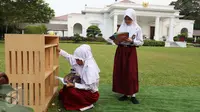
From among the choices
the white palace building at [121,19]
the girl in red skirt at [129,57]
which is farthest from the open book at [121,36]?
the white palace building at [121,19]

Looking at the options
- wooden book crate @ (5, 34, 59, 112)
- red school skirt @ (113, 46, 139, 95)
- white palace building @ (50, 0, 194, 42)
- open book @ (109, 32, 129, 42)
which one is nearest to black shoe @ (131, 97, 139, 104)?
red school skirt @ (113, 46, 139, 95)

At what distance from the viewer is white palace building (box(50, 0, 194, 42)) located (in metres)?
25.6

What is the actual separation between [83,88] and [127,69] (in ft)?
2.46

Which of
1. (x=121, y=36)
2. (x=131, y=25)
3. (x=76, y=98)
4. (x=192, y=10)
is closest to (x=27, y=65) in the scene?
(x=76, y=98)

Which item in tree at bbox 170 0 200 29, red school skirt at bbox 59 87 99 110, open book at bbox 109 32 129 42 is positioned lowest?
red school skirt at bbox 59 87 99 110

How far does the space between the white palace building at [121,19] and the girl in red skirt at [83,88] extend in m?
22.8

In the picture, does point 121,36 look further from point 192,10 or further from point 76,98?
point 192,10

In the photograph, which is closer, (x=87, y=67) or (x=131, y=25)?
(x=87, y=67)

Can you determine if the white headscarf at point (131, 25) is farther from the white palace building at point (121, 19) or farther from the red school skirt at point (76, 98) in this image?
the white palace building at point (121, 19)

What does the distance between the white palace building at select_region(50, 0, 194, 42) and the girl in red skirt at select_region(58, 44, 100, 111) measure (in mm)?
22787

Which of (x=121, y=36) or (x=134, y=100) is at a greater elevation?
(x=121, y=36)

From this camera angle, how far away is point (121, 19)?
27.9 m

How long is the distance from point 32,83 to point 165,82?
3216 millimetres

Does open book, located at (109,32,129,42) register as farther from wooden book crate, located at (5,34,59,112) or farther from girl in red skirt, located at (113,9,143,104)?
wooden book crate, located at (5,34,59,112)
